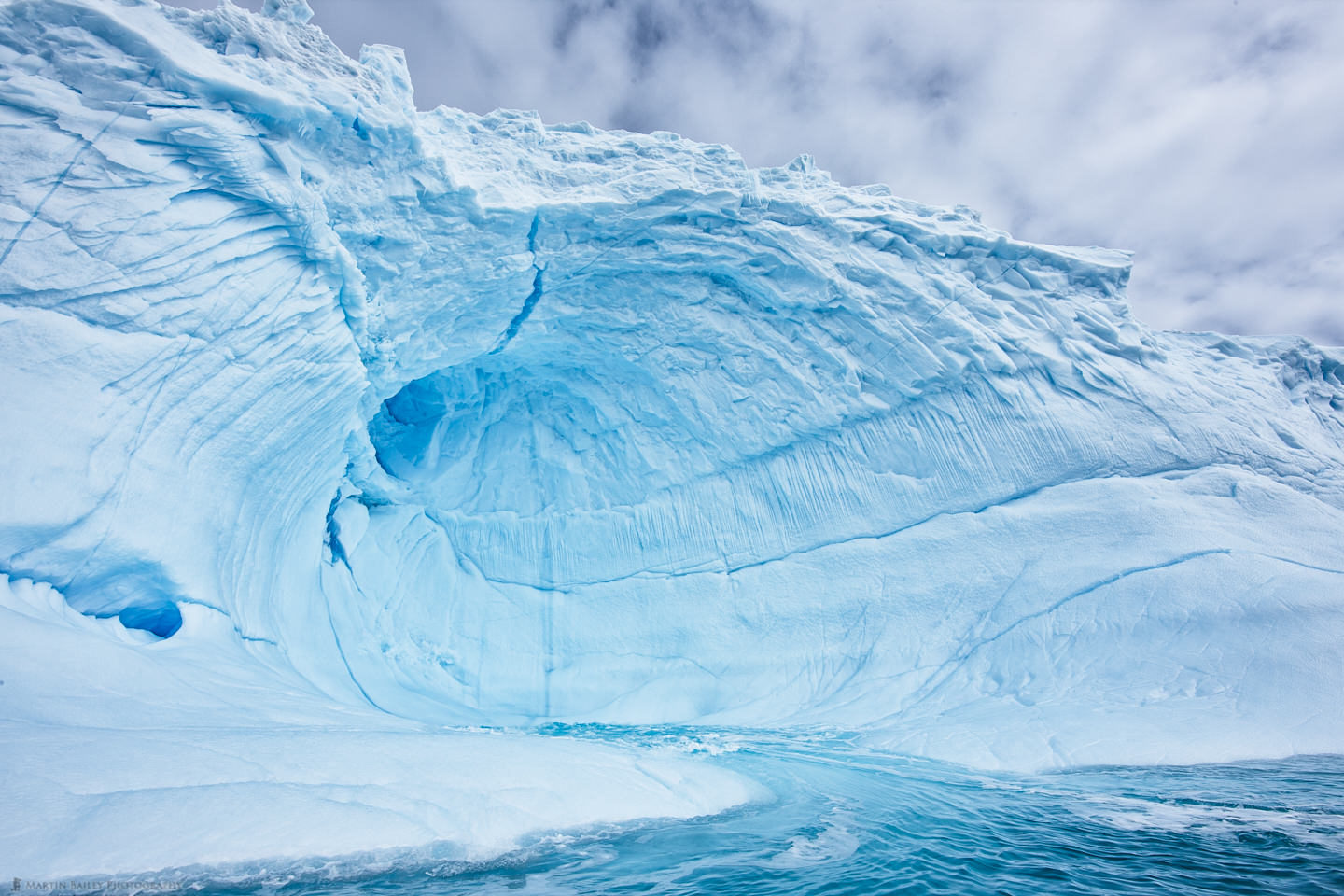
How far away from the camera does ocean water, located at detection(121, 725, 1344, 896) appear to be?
2752 millimetres

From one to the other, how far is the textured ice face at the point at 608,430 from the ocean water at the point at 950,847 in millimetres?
997

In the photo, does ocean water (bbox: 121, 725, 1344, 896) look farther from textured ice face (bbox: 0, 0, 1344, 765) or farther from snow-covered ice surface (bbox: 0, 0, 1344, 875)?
textured ice face (bbox: 0, 0, 1344, 765)

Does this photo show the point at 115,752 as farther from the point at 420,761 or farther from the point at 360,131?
the point at 360,131

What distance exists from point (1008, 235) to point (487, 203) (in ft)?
20.6

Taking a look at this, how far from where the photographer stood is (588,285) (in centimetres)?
850

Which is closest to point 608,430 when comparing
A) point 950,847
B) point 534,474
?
point 534,474

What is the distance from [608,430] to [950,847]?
685cm

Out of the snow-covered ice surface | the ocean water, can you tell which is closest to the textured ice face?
the snow-covered ice surface

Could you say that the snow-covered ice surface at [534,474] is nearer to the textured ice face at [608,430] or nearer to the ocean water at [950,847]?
the textured ice face at [608,430]

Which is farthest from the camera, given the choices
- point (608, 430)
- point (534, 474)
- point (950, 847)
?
point (534, 474)

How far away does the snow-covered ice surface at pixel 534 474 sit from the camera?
415cm

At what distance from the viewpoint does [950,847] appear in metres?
3.39

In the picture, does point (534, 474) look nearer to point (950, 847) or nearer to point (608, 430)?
point (608, 430)

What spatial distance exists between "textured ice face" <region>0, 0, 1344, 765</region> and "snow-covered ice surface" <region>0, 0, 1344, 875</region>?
4 centimetres
